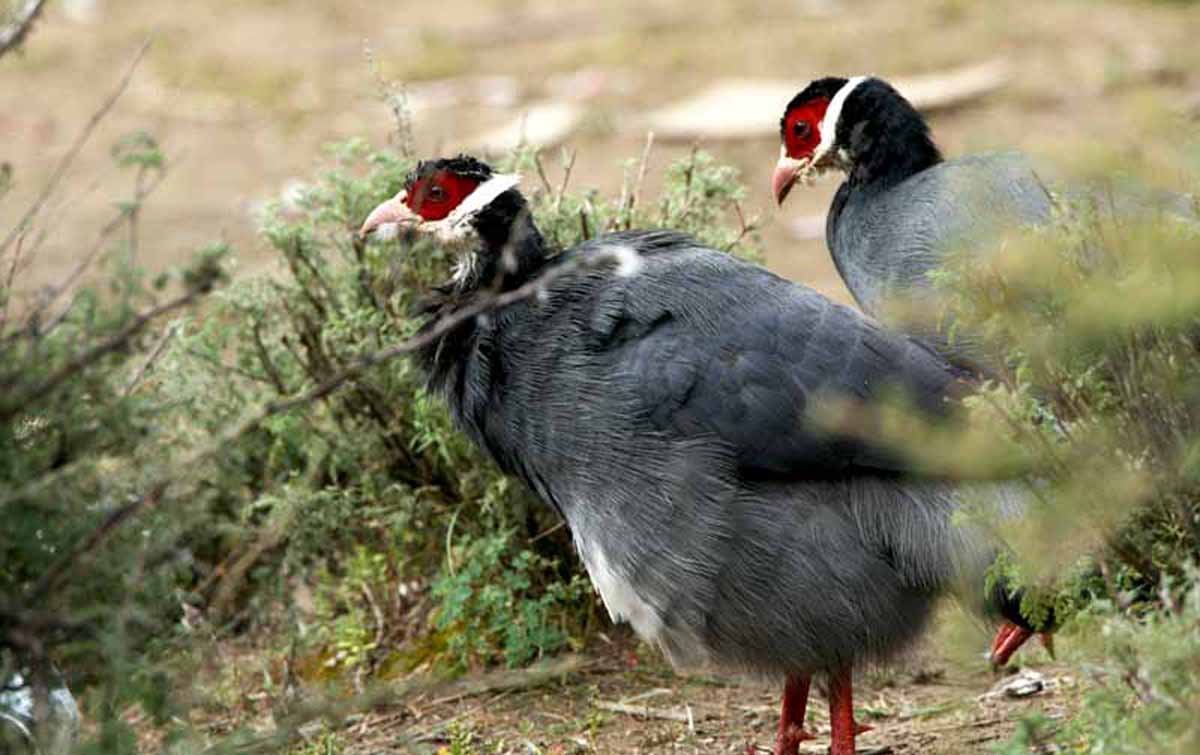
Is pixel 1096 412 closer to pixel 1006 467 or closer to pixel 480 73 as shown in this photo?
pixel 1006 467

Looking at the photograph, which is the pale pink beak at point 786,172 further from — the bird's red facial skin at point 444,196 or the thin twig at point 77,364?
the thin twig at point 77,364

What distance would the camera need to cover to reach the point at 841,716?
16.9 ft

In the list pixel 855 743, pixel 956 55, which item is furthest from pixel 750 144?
pixel 855 743

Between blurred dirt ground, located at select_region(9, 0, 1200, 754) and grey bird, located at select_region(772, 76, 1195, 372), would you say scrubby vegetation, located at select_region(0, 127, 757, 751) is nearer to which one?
grey bird, located at select_region(772, 76, 1195, 372)

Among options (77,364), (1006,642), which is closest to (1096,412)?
(1006,642)

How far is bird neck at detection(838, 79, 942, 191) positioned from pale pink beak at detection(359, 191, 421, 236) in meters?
1.83

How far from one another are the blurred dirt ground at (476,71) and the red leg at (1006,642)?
4956 millimetres

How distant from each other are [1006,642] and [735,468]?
1.28 meters

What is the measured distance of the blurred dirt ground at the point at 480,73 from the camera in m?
11.9

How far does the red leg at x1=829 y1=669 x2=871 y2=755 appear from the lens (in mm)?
5102

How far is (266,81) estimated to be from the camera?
14203 millimetres

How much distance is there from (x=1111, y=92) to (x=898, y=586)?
8.42m

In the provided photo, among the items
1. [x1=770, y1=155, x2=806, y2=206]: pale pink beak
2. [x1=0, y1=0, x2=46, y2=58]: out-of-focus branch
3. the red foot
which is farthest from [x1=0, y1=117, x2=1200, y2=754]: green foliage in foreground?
[x1=770, y1=155, x2=806, y2=206]: pale pink beak

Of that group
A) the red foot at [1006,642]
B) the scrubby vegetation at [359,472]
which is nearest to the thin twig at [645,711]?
the scrubby vegetation at [359,472]
